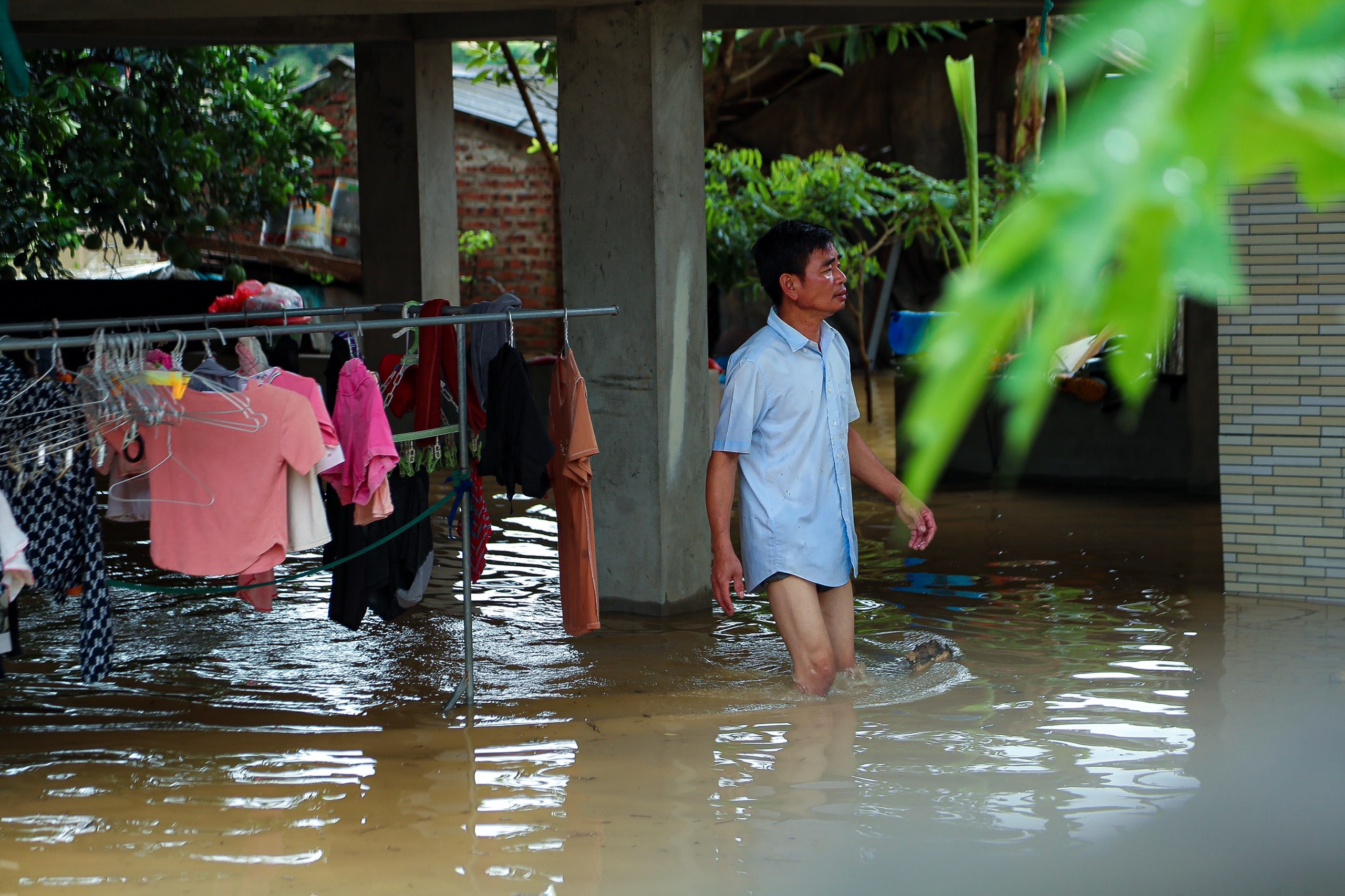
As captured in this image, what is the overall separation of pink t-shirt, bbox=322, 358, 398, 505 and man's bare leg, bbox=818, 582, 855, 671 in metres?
1.62

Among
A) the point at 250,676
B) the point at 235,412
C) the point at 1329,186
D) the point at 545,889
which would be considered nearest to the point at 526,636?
the point at 250,676

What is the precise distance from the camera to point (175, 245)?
1148 centimetres

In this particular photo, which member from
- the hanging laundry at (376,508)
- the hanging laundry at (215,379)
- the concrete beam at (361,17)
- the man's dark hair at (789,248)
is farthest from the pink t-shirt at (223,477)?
the concrete beam at (361,17)

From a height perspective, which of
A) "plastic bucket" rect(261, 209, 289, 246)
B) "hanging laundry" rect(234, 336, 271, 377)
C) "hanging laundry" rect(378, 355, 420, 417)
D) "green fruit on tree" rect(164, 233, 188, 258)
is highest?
"plastic bucket" rect(261, 209, 289, 246)

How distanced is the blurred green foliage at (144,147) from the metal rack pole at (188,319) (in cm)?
525

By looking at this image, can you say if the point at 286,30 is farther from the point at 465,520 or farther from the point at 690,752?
the point at 690,752

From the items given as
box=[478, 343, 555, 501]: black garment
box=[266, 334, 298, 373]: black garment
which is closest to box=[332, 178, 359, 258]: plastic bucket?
box=[266, 334, 298, 373]: black garment

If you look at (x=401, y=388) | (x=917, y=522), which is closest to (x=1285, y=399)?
(x=917, y=522)

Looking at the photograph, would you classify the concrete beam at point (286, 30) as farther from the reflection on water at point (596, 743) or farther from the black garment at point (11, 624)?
the black garment at point (11, 624)

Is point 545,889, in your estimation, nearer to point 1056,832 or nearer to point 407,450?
point 1056,832

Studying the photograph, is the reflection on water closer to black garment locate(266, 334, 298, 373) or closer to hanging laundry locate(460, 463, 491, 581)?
hanging laundry locate(460, 463, 491, 581)

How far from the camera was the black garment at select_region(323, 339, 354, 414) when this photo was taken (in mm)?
4859

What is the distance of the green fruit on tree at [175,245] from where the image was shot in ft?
37.7

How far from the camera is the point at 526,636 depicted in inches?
238
